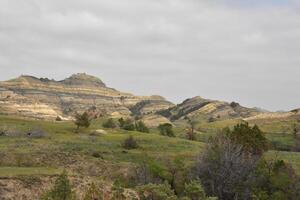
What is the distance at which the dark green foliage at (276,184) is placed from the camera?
47.4m

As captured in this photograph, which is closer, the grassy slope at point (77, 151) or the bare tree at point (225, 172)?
the bare tree at point (225, 172)

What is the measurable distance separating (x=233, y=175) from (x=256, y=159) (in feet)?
27.7

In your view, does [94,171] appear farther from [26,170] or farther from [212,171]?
[26,170]

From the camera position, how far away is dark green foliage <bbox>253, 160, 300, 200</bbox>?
47.4 metres

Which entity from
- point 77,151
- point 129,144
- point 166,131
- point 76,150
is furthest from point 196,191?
point 166,131

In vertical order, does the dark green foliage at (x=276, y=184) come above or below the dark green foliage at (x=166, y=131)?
below

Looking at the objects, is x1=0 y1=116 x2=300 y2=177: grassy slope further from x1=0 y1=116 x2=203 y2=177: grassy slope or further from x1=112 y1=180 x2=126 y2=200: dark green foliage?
x1=112 y1=180 x2=126 y2=200: dark green foliage

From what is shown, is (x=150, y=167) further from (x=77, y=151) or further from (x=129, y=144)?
(x=129, y=144)

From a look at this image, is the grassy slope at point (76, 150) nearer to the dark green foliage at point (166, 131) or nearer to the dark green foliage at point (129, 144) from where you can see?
the dark green foliage at point (129, 144)

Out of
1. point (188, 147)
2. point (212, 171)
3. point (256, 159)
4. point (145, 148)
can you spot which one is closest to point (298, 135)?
point (188, 147)

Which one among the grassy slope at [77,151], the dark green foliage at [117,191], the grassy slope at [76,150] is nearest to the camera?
the dark green foliage at [117,191]

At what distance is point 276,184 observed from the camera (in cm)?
4956

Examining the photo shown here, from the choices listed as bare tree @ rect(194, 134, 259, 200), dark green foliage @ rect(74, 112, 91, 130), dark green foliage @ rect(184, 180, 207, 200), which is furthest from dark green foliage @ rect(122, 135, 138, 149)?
dark green foliage @ rect(184, 180, 207, 200)

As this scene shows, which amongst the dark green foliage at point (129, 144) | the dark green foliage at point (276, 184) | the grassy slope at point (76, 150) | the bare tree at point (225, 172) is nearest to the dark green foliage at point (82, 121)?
the grassy slope at point (76, 150)
